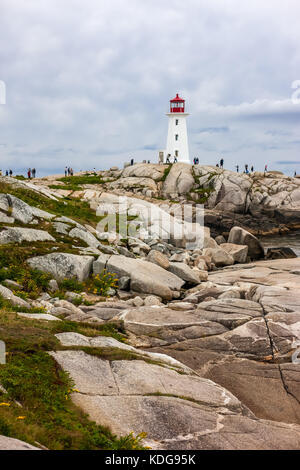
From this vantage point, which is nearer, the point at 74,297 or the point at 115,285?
the point at 74,297

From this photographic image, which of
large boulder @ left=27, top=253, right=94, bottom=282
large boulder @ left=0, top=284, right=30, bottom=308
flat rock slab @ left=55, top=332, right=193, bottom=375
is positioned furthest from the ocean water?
flat rock slab @ left=55, top=332, right=193, bottom=375

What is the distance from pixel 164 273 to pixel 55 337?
47.9 ft

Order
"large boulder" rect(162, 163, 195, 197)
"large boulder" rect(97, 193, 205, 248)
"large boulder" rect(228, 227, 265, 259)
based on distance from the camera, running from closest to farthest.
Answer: "large boulder" rect(97, 193, 205, 248)
"large boulder" rect(228, 227, 265, 259)
"large boulder" rect(162, 163, 195, 197)

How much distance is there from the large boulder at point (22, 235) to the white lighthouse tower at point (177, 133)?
6753 cm

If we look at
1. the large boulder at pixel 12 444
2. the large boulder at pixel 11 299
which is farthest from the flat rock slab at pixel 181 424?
the large boulder at pixel 11 299

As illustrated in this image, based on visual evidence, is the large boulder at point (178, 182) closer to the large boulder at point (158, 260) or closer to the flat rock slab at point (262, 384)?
the large boulder at point (158, 260)

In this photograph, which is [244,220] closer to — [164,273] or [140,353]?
[164,273]

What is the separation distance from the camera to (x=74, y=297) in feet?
68.2

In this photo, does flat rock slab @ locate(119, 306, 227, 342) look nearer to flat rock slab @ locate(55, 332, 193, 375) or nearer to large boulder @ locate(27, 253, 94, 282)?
flat rock slab @ locate(55, 332, 193, 375)

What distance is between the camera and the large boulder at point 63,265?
75.5ft

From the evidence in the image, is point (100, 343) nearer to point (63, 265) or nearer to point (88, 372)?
point (88, 372)

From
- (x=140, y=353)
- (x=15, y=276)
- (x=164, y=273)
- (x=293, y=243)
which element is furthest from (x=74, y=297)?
(x=293, y=243)

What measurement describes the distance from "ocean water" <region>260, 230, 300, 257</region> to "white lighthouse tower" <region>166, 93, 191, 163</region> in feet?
113

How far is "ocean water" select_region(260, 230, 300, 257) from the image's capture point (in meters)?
54.4
